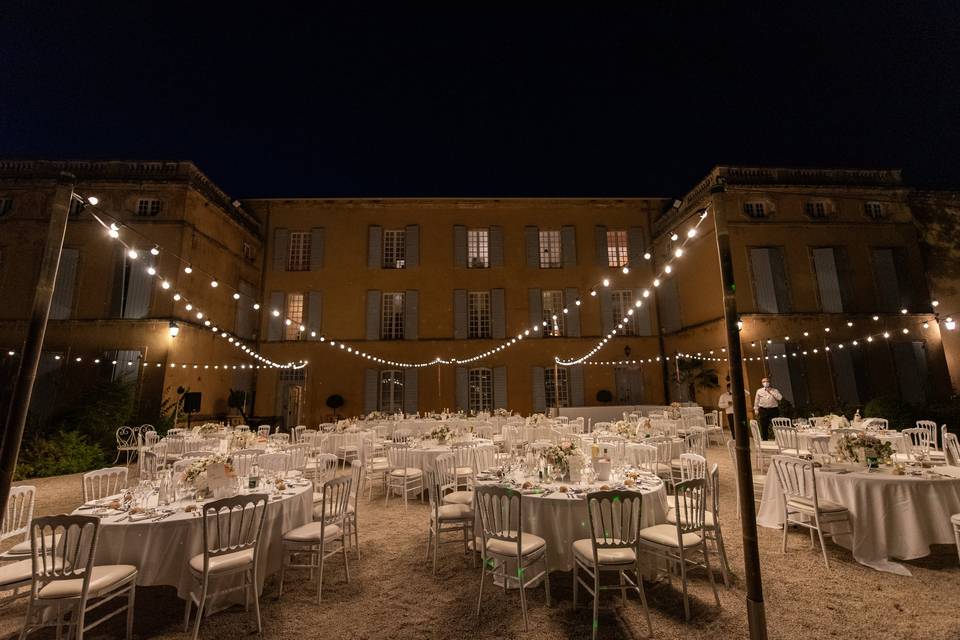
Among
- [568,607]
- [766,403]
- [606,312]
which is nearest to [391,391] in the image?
[606,312]

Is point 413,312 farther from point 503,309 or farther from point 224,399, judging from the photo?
point 224,399

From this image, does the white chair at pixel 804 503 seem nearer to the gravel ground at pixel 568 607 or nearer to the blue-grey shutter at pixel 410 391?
the gravel ground at pixel 568 607

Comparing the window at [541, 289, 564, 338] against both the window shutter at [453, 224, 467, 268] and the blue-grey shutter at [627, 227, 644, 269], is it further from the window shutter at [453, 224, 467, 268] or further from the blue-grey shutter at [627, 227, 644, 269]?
the window shutter at [453, 224, 467, 268]

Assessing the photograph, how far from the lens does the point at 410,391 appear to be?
1574 centimetres

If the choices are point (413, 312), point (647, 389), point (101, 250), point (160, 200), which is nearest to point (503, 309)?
point (413, 312)

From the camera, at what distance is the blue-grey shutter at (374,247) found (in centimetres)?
1670

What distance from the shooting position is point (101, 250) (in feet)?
41.8

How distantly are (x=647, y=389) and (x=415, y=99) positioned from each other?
20.3 metres

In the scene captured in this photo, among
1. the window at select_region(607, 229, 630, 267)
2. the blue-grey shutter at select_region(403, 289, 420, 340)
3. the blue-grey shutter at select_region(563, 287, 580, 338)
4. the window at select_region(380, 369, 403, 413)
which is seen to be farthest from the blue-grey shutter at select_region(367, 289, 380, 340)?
the window at select_region(607, 229, 630, 267)

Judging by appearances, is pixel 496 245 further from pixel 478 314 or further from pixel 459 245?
pixel 478 314

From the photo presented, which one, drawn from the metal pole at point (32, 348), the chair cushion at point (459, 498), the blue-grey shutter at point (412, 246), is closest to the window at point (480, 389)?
the blue-grey shutter at point (412, 246)

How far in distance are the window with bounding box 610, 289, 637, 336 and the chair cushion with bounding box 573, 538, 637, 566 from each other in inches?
553

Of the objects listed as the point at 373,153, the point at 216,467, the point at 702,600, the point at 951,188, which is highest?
the point at 373,153

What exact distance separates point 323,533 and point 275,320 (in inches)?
561
